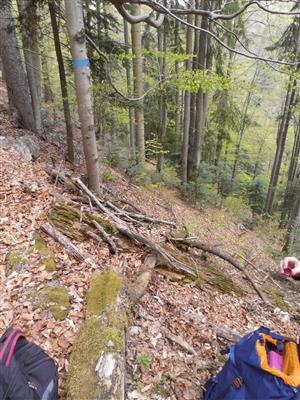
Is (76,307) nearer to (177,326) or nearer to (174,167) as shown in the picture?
(177,326)

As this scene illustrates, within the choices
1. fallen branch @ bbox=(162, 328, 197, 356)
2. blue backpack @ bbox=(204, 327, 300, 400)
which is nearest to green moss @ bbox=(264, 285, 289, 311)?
fallen branch @ bbox=(162, 328, 197, 356)

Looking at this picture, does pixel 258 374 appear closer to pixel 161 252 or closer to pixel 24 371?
pixel 24 371

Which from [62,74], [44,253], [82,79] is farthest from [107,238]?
[62,74]

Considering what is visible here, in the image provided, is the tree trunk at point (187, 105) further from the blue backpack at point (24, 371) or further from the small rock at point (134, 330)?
the blue backpack at point (24, 371)

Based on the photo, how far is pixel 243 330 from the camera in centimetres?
377

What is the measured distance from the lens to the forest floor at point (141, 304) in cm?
258

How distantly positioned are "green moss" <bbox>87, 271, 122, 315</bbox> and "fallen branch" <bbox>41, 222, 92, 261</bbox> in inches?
18.0

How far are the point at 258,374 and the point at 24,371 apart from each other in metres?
1.70

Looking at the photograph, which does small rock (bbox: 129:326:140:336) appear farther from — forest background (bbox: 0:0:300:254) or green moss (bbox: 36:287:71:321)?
A: forest background (bbox: 0:0:300:254)

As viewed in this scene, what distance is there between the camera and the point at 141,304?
3.37 metres

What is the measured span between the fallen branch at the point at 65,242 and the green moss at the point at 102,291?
458mm

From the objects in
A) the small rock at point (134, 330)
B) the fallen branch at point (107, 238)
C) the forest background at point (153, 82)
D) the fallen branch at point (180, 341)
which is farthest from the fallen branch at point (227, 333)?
the forest background at point (153, 82)

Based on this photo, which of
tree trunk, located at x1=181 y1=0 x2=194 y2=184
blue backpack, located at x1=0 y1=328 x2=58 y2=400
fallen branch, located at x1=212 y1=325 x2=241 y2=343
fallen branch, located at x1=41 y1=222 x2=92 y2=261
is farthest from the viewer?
tree trunk, located at x1=181 y1=0 x2=194 y2=184

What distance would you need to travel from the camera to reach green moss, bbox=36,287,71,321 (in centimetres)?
272
